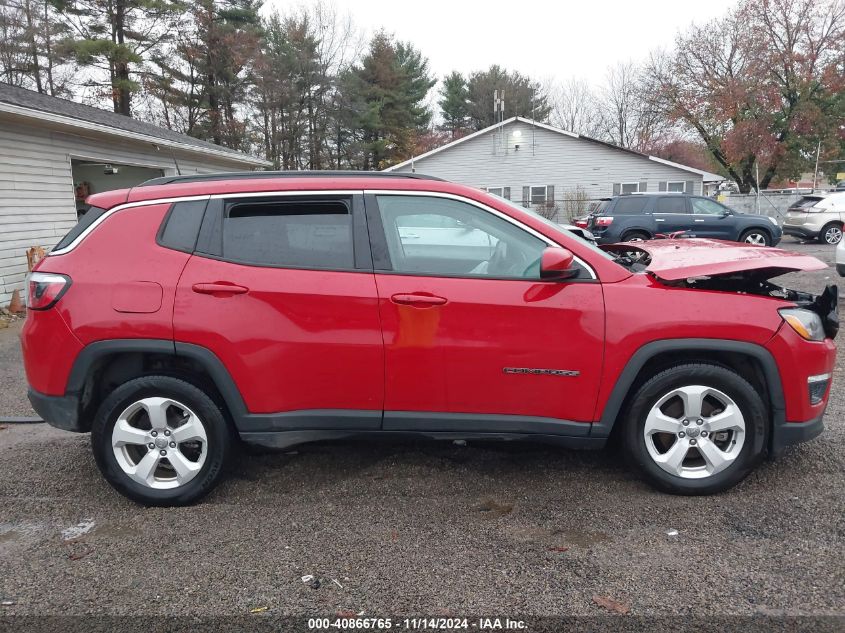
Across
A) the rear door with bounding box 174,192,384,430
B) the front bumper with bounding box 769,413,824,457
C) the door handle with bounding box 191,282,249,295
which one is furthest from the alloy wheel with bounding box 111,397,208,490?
the front bumper with bounding box 769,413,824,457

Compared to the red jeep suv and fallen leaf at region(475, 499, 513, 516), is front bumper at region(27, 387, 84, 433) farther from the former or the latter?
fallen leaf at region(475, 499, 513, 516)

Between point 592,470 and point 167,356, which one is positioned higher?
point 167,356

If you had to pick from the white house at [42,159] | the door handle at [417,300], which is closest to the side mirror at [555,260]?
the door handle at [417,300]

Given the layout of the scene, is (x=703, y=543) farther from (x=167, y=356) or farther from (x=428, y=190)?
(x=167, y=356)

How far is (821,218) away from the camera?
57.8ft

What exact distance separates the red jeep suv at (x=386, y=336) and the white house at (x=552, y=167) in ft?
79.7

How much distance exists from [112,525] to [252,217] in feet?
5.95

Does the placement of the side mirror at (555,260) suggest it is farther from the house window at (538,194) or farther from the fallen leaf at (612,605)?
the house window at (538,194)

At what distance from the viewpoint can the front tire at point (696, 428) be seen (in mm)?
3107

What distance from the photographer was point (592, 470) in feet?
11.8

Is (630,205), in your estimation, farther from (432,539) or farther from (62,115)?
(432,539)

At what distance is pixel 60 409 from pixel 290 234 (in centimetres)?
159

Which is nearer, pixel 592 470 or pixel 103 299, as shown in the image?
pixel 103 299

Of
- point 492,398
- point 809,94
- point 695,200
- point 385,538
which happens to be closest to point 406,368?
point 492,398
